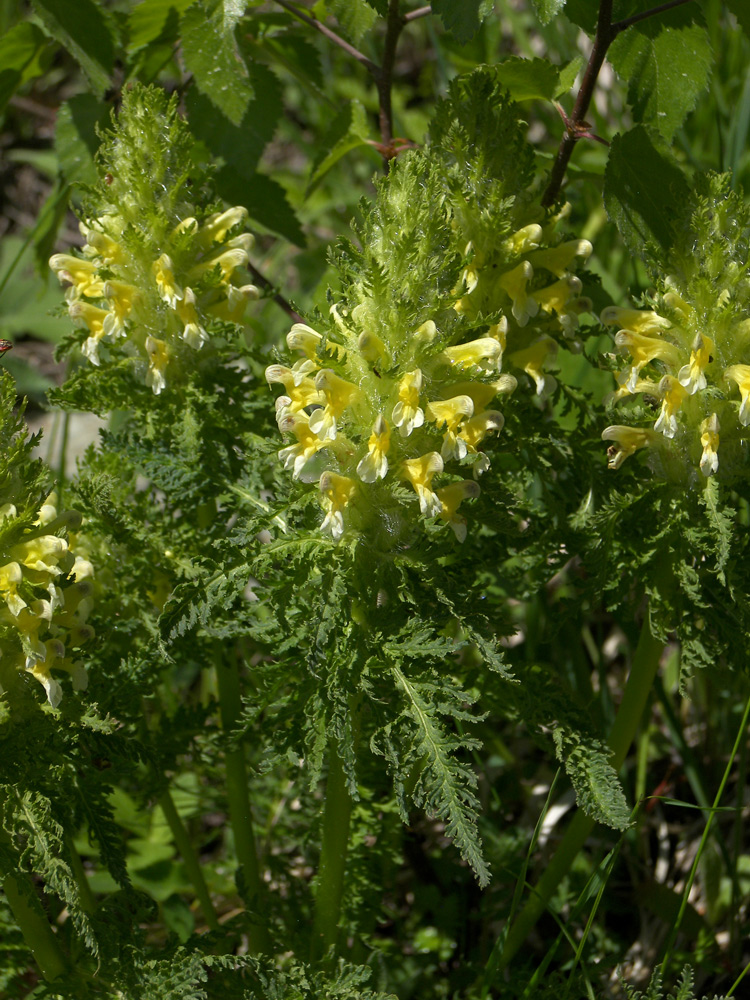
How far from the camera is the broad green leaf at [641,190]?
201cm

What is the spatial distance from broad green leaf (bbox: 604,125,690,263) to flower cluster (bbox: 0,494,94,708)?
1.23 metres

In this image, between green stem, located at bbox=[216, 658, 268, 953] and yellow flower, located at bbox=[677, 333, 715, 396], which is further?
green stem, located at bbox=[216, 658, 268, 953]

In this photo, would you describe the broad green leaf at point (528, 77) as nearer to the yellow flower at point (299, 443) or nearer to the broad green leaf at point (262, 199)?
the broad green leaf at point (262, 199)

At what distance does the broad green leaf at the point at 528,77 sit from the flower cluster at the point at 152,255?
642mm

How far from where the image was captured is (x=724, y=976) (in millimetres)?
2541

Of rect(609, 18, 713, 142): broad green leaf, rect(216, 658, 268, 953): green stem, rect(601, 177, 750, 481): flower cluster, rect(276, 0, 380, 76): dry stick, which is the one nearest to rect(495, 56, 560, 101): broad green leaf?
rect(609, 18, 713, 142): broad green leaf

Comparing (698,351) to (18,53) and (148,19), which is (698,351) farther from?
(18,53)

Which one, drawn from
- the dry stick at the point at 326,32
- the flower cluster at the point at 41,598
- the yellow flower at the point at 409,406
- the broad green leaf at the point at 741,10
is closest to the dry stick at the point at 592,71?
the broad green leaf at the point at 741,10

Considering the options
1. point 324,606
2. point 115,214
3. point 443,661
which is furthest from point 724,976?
point 115,214

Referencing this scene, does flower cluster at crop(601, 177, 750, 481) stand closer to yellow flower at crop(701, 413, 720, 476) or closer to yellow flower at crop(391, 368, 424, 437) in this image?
yellow flower at crop(701, 413, 720, 476)

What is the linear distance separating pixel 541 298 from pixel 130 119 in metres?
0.90

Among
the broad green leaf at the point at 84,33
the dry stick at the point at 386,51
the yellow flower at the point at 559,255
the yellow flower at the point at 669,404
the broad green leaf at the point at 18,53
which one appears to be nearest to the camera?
the yellow flower at the point at 669,404

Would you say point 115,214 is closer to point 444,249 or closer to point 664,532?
point 444,249

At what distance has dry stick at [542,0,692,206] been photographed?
201cm
